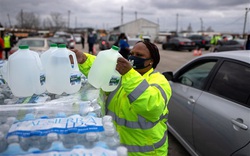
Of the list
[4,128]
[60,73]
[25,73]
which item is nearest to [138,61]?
[60,73]

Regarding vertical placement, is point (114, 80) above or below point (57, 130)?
above

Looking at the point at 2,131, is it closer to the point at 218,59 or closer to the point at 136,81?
the point at 136,81

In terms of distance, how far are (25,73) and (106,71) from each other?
591 millimetres

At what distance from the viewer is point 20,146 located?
1.08 m

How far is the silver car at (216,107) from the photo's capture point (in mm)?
2115

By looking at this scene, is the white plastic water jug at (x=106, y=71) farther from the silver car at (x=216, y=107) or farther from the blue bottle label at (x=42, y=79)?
the silver car at (x=216, y=107)

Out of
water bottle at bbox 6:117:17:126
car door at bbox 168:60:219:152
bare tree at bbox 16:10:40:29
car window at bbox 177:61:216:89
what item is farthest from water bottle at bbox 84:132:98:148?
bare tree at bbox 16:10:40:29

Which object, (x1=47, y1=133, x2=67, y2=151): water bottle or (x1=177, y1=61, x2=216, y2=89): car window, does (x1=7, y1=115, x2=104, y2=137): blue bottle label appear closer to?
(x1=47, y1=133, x2=67, y2=151): water bottle

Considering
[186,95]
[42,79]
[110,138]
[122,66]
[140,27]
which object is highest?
[140,27]

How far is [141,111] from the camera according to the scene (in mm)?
1479

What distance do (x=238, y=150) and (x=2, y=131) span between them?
1.93m

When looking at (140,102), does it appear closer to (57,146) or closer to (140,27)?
(57,146)

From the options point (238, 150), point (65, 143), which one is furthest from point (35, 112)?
point (238, 150)

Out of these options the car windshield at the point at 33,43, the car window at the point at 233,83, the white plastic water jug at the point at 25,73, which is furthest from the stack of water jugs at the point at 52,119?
the car windshield at the point at 33,43
